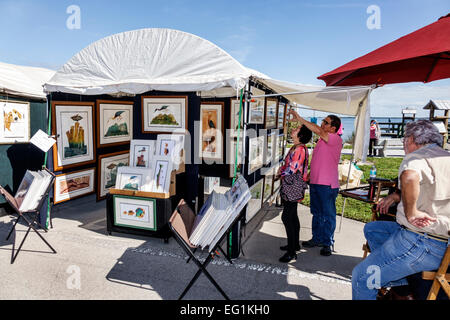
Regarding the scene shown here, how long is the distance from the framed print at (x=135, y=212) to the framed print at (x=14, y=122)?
236cm

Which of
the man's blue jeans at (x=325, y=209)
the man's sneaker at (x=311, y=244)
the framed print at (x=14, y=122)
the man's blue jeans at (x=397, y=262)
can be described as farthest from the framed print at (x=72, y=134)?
the man's blue jeans at (x=397, y=262)

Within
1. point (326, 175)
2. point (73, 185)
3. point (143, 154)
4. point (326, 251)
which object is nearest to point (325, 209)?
point (326, 175)

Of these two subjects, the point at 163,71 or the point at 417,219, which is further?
the point at 163,71

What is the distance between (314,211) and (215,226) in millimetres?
1964

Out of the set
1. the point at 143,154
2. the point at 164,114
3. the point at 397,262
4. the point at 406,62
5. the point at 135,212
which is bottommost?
the point at 135,212

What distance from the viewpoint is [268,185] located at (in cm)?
619

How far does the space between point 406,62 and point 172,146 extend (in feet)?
10.7

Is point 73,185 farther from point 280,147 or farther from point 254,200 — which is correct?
point 280,147

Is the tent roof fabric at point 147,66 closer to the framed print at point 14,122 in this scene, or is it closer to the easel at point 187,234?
the framed print at point 14,122

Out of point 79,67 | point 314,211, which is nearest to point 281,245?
point 314,211

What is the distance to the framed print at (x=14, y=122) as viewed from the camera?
16.4 ft

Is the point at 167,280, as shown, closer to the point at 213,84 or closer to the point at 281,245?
the point at 281,245

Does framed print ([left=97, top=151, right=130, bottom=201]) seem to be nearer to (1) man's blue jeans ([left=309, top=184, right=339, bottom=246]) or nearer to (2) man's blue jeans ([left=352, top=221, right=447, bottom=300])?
(1) man's blue jeans ([left=309, top=184, right=339, bottom=246])
